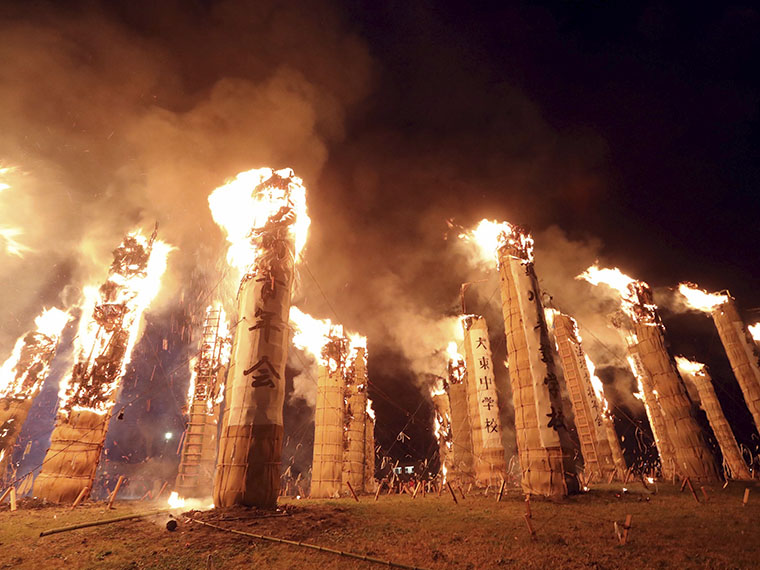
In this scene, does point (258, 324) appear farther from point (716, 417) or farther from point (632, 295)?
point (716, 417)

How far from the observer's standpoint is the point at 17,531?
9.10 m

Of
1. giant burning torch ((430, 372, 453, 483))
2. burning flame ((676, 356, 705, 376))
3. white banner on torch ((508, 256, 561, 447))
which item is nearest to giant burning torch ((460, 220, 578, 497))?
white banner on torch ((508, 256, 561, 447))

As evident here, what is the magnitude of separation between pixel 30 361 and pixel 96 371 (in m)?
9.66

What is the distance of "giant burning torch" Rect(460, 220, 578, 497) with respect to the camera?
14633 mm

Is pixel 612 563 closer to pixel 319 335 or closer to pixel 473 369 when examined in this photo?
pixel 473 369

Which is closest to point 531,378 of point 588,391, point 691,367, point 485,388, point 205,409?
point 485,388

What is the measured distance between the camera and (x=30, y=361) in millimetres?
23219

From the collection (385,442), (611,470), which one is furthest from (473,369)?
(385,442)

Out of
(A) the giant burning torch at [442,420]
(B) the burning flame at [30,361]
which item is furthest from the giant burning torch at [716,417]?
(B) the burning flame at [30,361]

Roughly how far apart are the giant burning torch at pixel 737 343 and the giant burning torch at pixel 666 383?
871 cm

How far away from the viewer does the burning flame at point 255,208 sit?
14745 mm

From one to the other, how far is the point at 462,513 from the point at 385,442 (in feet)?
151

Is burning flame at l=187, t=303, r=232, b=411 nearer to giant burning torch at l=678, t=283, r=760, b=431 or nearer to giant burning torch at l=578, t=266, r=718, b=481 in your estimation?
giant burning torch at l=578, t=266, r=718, b=481

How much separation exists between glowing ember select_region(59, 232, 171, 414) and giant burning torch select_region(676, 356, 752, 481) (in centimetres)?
3716
